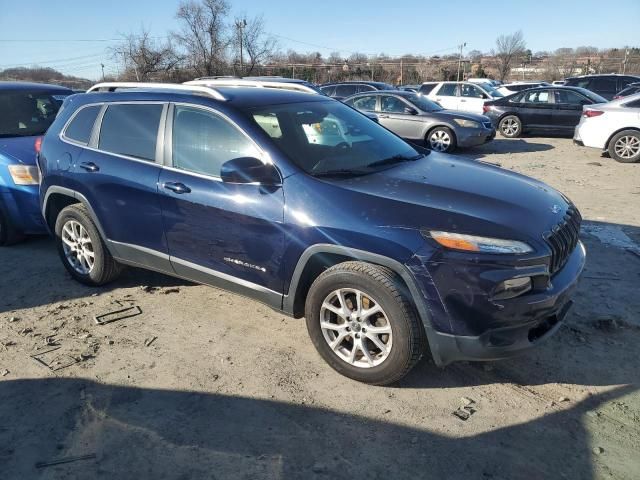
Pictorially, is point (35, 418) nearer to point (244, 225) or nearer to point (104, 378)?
point (104, 378)

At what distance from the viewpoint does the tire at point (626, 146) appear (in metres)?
10.5

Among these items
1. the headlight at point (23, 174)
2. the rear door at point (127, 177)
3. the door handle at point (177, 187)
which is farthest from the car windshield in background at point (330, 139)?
the headlight at point (23, 174)

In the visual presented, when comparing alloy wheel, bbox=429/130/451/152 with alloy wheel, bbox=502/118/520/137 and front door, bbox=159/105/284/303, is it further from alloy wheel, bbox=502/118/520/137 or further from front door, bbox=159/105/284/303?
front door, bbox=159/105/284/303

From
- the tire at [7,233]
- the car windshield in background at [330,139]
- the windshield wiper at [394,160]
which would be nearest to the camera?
the car windshield in background at [330,139]

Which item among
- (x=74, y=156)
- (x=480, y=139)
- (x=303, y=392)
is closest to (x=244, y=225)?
(x=303, y=392)

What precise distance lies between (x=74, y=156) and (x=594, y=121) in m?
10.4

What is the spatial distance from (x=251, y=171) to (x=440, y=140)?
9648mm

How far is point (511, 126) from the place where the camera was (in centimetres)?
1490

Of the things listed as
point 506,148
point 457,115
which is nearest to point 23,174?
point 457,115

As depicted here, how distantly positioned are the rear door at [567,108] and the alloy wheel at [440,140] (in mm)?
4469

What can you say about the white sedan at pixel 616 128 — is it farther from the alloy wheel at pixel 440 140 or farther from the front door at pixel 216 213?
the front door at pixel 216 213

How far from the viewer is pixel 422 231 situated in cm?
285

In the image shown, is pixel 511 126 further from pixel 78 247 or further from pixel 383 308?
pixel 383 308

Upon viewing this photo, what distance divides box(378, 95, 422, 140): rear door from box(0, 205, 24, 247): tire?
8.82 m
